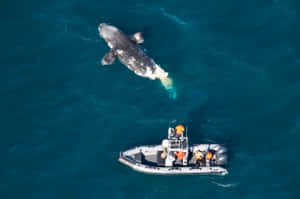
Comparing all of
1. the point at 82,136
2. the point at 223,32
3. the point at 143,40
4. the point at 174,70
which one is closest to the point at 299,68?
the point at 223,32

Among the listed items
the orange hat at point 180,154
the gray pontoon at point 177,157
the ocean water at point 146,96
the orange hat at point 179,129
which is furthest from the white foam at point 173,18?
the orange hat at point 180,154

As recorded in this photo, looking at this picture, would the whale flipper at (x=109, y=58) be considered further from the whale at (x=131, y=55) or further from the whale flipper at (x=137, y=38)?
the whale flipper at (x=137, y=38)

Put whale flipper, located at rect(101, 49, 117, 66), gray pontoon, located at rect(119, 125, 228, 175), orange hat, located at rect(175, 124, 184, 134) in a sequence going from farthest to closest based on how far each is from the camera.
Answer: whale flipper, located at rect(101, 49, 117, 66) → orange hat, located at rect(175, 124, 184, 134) → gray pontoon, located at rect(119, 125, 228, 175)

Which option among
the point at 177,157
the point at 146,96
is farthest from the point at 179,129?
the point at 146,96

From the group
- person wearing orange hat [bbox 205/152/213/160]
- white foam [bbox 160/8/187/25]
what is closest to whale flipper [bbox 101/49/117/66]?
white foam [bbox 160/8/187/25]

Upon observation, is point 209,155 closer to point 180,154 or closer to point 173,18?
point 180,154

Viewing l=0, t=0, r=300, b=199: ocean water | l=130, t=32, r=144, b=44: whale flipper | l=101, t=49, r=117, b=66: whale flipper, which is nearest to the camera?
l=0, t=0, r=300, b=199: ocean water

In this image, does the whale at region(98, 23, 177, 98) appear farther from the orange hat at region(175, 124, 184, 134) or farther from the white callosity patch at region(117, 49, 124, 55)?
the orange hat at region(175, 124, 184, 134)
